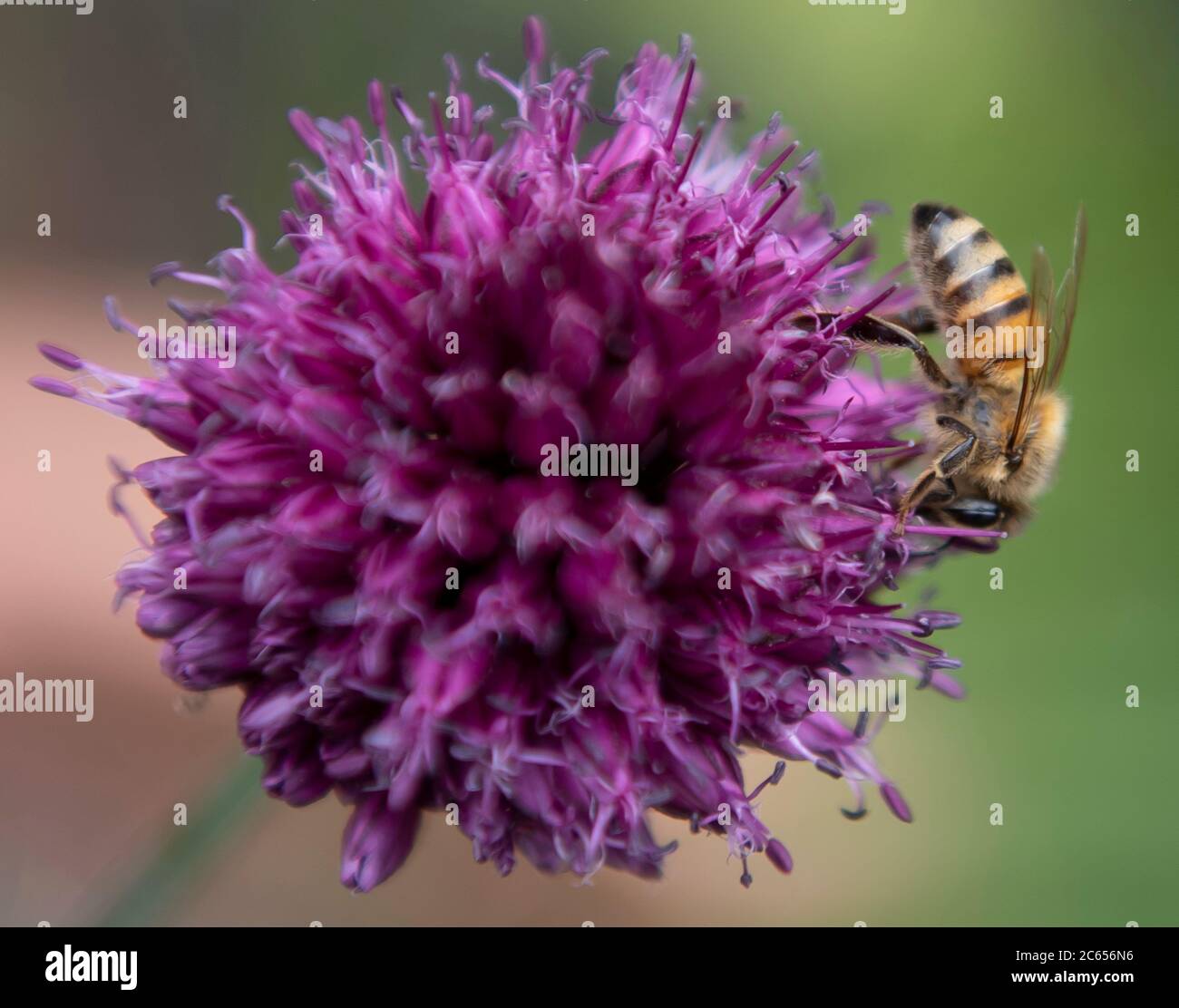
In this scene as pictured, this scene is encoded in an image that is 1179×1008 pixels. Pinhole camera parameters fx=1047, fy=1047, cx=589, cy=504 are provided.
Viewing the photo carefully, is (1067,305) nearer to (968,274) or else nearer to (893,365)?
(968,274)

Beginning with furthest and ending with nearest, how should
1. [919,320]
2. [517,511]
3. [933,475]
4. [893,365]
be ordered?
[893,365], [919,320], [933,475], [517,511]

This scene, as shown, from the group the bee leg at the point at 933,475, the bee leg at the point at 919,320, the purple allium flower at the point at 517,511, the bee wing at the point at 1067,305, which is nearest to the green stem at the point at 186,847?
the purple allium flower at the point at 517,511

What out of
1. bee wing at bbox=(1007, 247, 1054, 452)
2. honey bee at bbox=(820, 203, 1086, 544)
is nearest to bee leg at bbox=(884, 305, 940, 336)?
honey bee at bbox=(820, 203, 1086, 544)

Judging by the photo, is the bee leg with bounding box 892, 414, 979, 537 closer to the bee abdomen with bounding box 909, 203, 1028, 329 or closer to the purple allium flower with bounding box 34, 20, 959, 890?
the purple allium flower with bounding box 34, 20, 959, 890

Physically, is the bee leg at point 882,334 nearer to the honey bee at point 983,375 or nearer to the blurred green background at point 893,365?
the honey bee at point 983,375

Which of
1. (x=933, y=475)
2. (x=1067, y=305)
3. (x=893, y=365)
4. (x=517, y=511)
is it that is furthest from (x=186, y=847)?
(x=893, y=365)

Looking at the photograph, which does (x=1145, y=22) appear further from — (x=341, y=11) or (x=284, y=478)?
(x=284, y=478)
